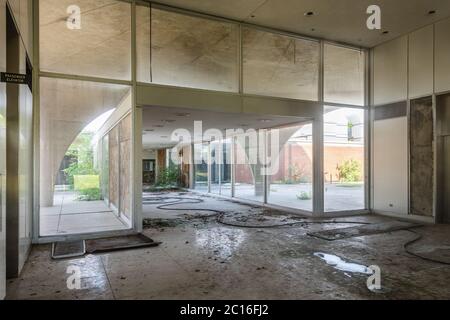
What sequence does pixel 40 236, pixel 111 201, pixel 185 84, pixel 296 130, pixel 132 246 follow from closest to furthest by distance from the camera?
pixel 132 246 → pixel 40 236 → pixel 185 84 → pixel 111 201 → pixel 296 130

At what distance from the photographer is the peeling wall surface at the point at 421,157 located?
698cm

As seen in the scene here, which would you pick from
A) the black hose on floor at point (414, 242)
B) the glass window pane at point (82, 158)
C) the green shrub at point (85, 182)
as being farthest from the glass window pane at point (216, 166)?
the black hose on floor at point (414, 242)

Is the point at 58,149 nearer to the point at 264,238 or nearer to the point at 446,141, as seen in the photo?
the point at 264,238

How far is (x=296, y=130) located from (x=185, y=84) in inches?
138

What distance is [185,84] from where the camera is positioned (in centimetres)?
632

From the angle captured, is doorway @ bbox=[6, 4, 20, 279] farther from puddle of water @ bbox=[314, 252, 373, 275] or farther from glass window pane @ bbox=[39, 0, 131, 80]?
puddle of water @ bbox=[314, 252, 373, 275]

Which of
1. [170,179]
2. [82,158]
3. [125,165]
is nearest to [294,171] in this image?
[125,165]

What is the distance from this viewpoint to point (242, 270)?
3842 millimetres

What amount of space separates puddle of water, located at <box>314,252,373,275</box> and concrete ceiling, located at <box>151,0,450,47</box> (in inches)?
182

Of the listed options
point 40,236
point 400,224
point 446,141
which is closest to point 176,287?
point 40,236

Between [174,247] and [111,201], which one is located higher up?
[111,201]

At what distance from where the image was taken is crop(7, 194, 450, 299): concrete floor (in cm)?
317

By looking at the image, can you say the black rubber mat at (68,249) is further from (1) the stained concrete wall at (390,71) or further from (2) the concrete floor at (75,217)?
(1) the stained concrete wall at (390,71)

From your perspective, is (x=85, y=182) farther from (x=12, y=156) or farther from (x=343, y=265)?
(x=343, y=265)
